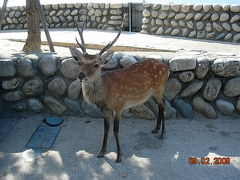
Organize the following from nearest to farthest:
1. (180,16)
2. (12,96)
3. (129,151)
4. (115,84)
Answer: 1. (115,84)
2. (129,151)
3. (12,96)
4. (180,16)

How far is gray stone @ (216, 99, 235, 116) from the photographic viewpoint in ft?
16.6

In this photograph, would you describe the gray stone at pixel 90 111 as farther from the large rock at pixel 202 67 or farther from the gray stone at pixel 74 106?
the large rock at pixel 202 67

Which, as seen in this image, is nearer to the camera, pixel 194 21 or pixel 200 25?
pixel 200 25

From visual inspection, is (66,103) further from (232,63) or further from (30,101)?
(232,63)

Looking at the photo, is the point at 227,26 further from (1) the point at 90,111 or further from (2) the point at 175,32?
(1) the point at 90,111

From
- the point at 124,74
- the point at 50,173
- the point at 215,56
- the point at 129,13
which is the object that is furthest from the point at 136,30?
the point at 50,173

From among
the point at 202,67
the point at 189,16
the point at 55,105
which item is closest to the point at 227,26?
the point at 189,16

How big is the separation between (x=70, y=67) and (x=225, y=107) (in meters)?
2.77

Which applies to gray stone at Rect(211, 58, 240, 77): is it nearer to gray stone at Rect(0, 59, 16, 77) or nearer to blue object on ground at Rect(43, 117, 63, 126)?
blue object on ground at Rect(43, 117, 63, 126)

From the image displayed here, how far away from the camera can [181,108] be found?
16.9 ft

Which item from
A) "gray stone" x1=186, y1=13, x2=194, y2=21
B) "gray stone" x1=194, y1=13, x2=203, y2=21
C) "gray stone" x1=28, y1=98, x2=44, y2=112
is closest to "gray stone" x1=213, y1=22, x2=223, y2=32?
"gray stone" x1=194, y1=13, x2=203, y2=21

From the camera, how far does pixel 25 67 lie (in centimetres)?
507

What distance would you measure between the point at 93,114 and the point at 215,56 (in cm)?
243

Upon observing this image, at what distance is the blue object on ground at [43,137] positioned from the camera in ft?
14.4
